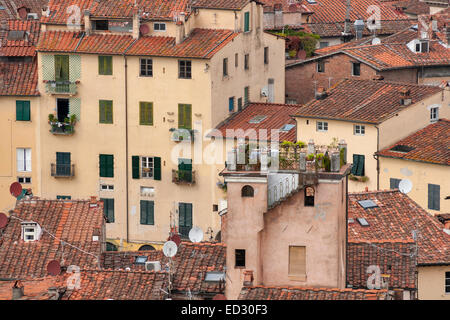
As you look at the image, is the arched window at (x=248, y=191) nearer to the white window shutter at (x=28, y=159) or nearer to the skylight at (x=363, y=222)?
the skylight at (x=363, y=222)

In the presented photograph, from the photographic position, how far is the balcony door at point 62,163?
85.7 m

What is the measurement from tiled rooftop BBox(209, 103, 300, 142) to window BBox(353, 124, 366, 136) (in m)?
3.19

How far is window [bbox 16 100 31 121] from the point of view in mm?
85812

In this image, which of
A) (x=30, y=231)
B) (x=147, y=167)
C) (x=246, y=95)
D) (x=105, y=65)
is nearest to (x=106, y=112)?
(x=105, y=65)

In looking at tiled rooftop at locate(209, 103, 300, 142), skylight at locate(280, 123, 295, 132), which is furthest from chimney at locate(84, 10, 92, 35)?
skylight at locate(280, 123, 295, 132)

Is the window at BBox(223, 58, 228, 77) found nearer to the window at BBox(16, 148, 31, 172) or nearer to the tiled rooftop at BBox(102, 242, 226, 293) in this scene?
the window at BBox(16, 148, 31, 172)

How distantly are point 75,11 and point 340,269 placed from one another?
36693 millimetres

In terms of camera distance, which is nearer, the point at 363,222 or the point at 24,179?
the point at 363,222

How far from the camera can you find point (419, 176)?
7681cm

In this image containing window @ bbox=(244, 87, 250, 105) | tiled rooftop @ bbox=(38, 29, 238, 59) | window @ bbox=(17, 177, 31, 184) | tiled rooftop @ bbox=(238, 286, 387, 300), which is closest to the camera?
tiled rooftop @ bbox=(238, 286, 387, 300)

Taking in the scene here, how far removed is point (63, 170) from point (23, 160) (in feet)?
7.82

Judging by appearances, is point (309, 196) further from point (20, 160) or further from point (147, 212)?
point (20, 160)

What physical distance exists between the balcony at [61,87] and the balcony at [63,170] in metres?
3.91
